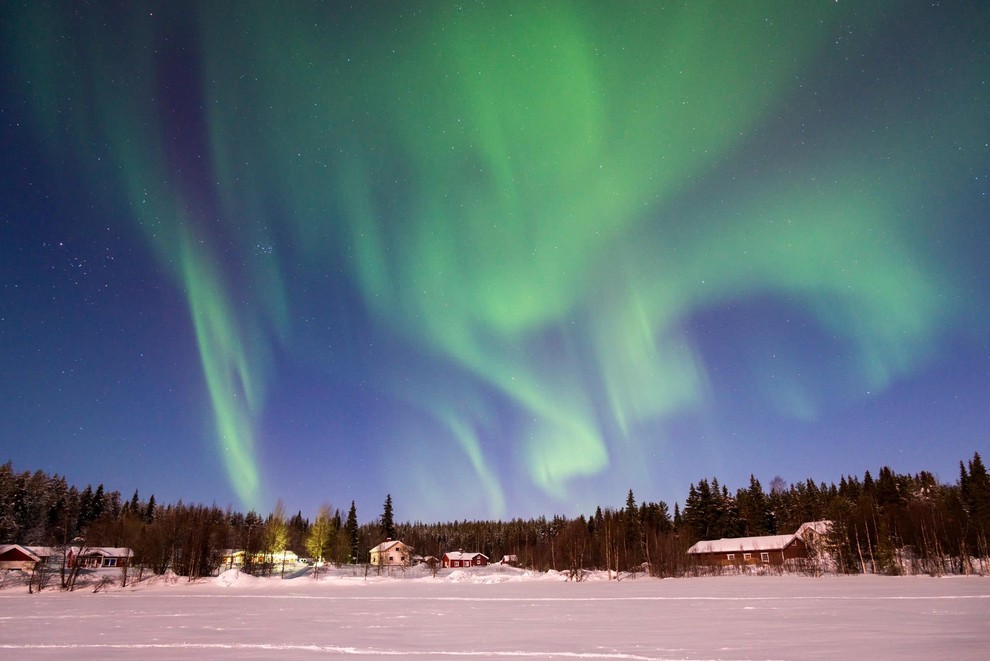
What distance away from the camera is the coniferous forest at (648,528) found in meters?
75.8

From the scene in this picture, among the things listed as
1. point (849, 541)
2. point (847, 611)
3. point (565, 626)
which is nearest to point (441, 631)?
point (565, 626)

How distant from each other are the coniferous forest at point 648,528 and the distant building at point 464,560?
30.8 ft

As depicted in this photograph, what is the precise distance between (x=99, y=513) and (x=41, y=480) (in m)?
16.6

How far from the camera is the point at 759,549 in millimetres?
97312

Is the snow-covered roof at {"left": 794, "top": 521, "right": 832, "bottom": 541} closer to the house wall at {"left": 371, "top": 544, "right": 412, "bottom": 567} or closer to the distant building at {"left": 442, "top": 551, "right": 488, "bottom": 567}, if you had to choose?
the distant building at {"left": 442, "top": 551, "right": 488, "bottom": 567}

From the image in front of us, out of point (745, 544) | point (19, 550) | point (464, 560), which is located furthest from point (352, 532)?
point (745, 544)

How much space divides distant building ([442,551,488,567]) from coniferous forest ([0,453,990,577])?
9390mm

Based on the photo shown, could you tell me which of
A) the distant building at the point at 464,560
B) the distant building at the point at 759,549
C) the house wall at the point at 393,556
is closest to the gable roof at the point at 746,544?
the distant building at the point at 759,549

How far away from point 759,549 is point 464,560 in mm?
64955

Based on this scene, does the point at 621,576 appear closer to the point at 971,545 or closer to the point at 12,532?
the point at 971,545

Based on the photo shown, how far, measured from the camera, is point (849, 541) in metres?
79.6

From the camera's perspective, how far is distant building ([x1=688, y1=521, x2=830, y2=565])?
91.2 m

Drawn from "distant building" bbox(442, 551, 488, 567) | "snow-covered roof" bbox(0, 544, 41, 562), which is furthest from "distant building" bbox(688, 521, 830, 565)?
"snow-covered roof" bbox(0, 544, 41, 562)

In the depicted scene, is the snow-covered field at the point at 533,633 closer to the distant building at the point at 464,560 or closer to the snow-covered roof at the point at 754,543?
the snow-covered roof at the point at 754,543
